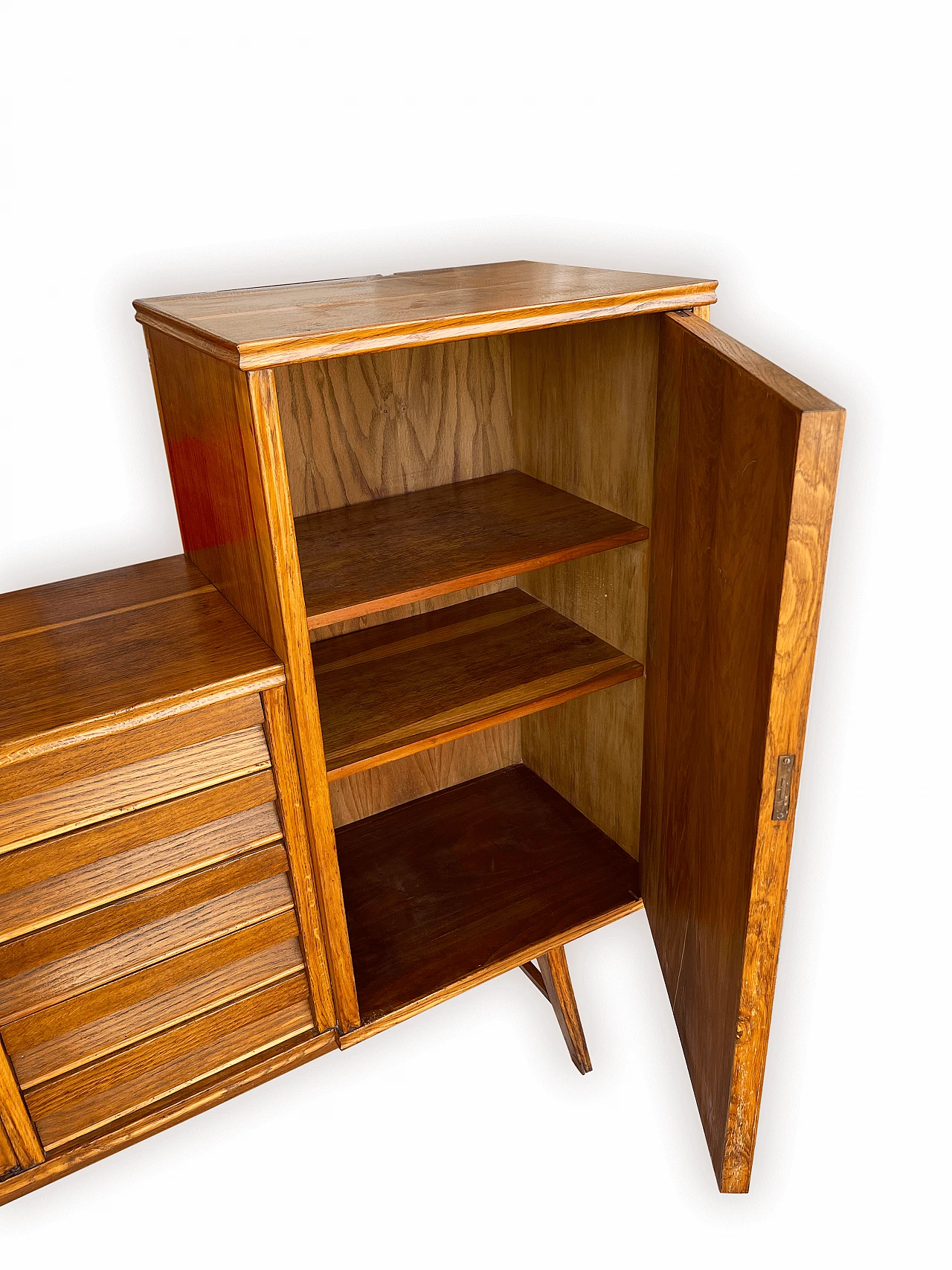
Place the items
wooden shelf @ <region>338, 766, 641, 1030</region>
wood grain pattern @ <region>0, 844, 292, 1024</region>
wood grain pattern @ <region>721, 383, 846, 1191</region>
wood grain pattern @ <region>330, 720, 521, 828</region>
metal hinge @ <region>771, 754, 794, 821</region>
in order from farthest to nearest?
wood grain pattern @ <region>330, 720, 521, 828</region> < wooden shelf @ <region>338, 766, 641, 1030</region> < wood grain pattern @ <region>0, 844, 292, 1024</region> < metal hinge @ <region>771, 754, 794, 821</region> < wood grain pattern @ <region>721, 383, 846, 1191</region>

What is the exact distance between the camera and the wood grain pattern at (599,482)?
171 cm

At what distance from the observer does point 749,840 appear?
1323 millimetres

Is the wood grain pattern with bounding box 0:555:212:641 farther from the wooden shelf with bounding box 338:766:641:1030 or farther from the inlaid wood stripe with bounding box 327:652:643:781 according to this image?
the wooden shelf with bounding box 338:766:641:1030

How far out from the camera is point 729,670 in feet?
4.54

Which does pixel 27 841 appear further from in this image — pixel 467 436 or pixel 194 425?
pixel 467 436

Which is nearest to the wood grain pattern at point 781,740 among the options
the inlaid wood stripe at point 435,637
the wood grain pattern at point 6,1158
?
the inlaid wood stripe at point 435,637

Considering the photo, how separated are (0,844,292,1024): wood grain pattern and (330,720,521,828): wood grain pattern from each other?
62cm

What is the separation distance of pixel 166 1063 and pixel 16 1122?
0.76 feet

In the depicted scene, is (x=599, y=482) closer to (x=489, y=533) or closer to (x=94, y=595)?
(x=489, y=533)

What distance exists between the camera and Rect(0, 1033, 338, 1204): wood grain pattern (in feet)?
4.89

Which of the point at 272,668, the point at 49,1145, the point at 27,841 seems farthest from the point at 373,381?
the point at 49,1145

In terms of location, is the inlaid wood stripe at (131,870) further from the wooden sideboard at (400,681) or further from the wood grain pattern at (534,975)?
the wood grain pattern at (534,975)

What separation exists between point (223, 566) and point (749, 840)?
3.25 ft

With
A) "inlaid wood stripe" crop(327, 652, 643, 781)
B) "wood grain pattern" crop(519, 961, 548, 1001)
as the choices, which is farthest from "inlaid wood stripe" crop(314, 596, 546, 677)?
"wood grain pattern" crop(519, 961, 548, 1001)
